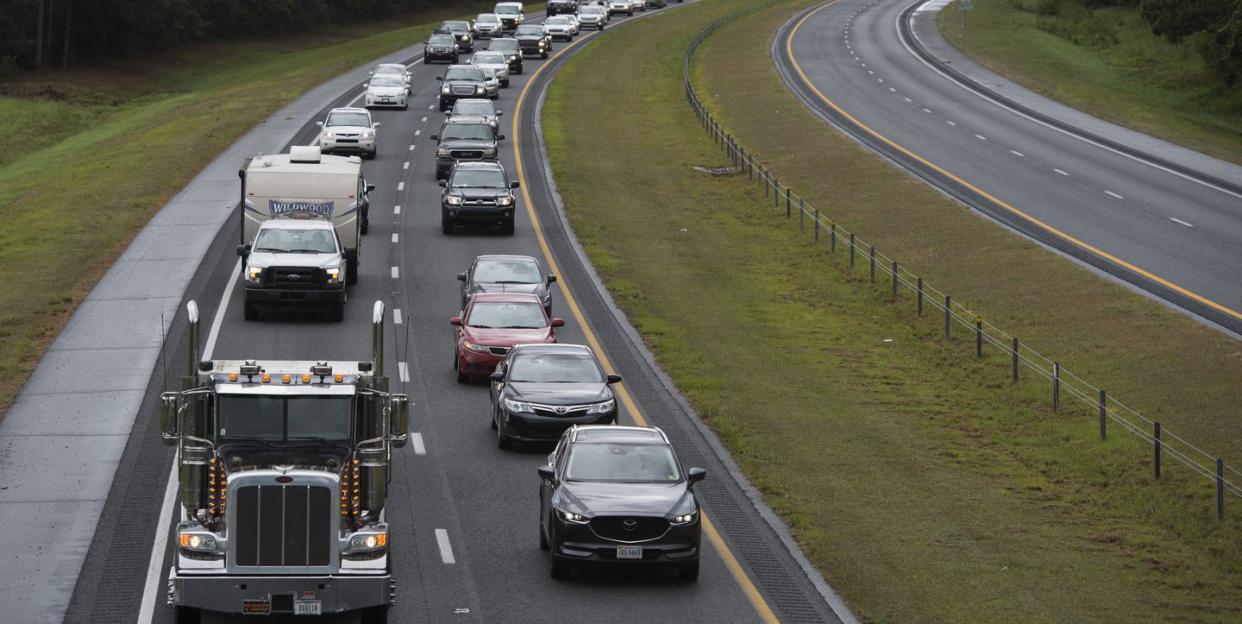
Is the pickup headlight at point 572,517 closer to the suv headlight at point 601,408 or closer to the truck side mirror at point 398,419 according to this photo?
the truck side mirror at point 398,419

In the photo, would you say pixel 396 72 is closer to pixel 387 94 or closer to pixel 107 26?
pixel 387 94

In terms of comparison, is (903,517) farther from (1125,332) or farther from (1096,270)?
(1096,270)

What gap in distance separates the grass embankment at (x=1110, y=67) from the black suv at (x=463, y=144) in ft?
84.9

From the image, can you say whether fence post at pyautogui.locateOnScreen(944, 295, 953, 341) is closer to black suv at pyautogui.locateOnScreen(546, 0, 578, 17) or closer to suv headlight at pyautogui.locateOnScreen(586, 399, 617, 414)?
suv headlight at pyautogui.locateOnScreen(586, 399, 617, 414)

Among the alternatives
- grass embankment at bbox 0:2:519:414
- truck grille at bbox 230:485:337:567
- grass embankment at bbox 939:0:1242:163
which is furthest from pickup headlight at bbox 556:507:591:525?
grass embankment at bbox 939:0:1242:163

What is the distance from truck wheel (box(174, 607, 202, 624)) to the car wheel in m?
5.10

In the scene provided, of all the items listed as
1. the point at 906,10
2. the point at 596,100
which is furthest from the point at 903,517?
the point at 906,10

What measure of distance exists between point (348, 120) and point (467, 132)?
17.4ft

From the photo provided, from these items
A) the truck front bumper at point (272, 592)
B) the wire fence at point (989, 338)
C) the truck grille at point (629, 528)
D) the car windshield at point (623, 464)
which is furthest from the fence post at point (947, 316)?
the truck front bumper at point (272, 592)

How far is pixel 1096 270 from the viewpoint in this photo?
36.7m

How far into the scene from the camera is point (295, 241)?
3244 cm

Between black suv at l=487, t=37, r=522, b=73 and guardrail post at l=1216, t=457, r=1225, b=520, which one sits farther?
black suv at l=487, t=37, r=522, b=73

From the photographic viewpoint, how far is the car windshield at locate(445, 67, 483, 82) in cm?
7025

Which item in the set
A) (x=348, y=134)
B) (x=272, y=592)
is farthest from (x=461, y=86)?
(x=272, y=592)
